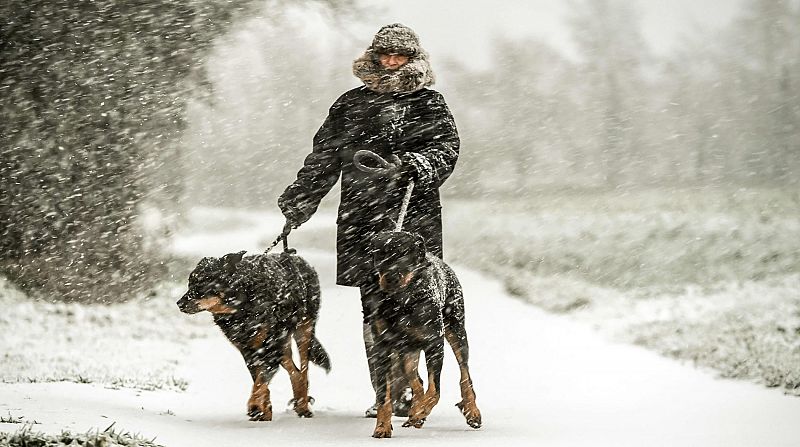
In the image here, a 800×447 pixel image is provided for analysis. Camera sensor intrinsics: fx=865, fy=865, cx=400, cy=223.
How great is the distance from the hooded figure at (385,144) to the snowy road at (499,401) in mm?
1006

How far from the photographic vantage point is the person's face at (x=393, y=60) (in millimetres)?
5258

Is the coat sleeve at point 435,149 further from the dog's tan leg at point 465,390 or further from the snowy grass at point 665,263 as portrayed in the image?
the snowy grass at point 665,263

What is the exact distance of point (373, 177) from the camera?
528 centimetres

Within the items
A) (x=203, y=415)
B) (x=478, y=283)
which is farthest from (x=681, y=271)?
(x=203, y=415)

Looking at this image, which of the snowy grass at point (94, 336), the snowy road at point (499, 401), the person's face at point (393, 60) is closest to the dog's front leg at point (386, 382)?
the snowy road at point (499, 401)

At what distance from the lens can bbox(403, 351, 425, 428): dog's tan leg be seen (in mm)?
4574

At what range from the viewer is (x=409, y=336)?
14.8 ft

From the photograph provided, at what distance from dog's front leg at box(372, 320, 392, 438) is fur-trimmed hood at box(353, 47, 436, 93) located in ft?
4.99

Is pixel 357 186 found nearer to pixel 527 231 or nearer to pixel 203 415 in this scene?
pixel 203 415

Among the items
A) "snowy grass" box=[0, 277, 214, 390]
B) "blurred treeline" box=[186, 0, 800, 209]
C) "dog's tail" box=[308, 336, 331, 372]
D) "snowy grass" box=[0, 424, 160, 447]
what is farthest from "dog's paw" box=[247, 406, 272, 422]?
A: "blurred treeline" box=[186, 0, 800, 209]

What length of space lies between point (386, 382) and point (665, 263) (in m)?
9.80

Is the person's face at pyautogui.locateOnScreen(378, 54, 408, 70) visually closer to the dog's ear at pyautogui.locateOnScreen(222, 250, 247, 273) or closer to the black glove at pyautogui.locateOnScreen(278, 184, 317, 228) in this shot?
the black glove at pyautogui.locateOnScreen(278, 184, 317, 228)

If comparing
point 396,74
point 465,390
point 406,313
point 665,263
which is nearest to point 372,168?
point 396,74

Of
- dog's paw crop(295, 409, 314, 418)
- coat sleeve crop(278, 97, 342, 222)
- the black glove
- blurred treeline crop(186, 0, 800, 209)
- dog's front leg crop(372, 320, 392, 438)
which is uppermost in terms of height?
coat sleeve crop(278, 97, 342, 222)
